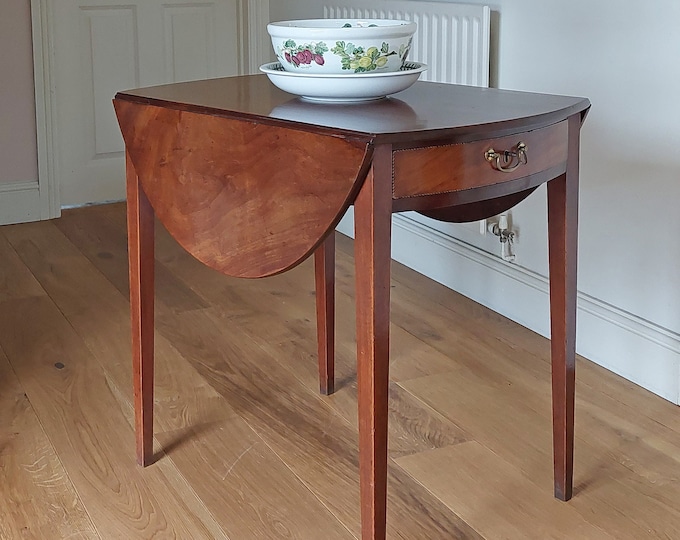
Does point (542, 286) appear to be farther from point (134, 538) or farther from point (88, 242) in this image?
point (88, 242)

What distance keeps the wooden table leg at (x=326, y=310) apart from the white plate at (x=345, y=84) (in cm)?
52

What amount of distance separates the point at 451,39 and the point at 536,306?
0.75 meters

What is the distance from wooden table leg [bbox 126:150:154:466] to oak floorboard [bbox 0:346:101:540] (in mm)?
161

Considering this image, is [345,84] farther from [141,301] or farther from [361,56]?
[141,301]

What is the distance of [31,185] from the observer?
11.4 feet

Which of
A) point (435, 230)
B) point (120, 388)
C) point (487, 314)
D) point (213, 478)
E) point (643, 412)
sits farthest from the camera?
point (435, 230)

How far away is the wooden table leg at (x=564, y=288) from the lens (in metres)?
1.43

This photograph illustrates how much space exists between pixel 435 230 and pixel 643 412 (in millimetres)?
1007

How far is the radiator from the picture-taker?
93.2 inches

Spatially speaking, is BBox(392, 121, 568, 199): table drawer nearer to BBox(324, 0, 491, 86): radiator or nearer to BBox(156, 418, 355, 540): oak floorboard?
BBox(156, 418, 355, 540): oak floorboard

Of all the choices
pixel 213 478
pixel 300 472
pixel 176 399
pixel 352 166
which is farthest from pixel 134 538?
pixel 352 166

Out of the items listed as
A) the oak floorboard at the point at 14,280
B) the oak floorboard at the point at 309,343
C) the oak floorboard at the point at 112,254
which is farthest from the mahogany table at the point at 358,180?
the oak floorboard at the point at 14,280

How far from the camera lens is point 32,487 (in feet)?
5.27

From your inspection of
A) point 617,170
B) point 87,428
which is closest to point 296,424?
point 87,428
